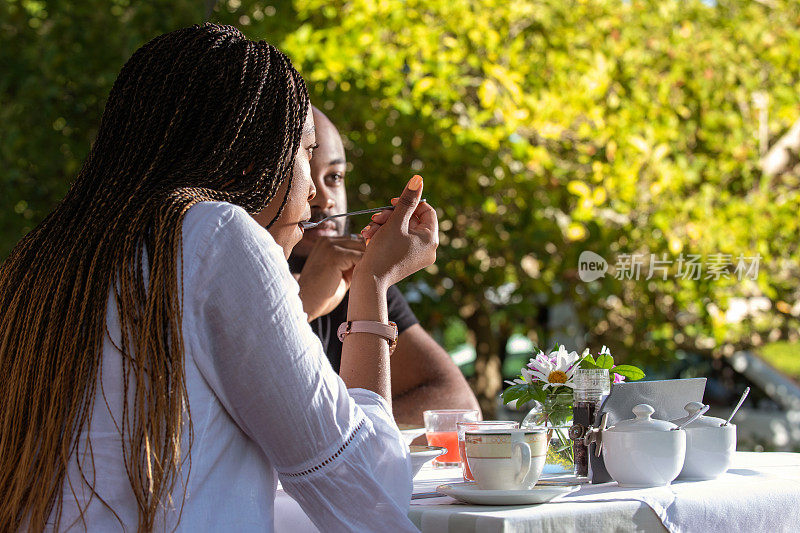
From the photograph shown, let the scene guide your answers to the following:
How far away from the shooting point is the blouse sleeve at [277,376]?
112 cm

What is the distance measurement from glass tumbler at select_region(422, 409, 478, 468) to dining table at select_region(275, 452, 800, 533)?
28 centimetres

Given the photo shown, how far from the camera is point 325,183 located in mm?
2549

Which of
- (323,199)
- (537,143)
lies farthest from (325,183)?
→ (537,143)

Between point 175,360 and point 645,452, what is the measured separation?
777 millimetres

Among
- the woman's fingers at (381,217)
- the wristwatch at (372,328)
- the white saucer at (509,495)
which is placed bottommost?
the white saucer at (509,495)

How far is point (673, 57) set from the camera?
4.05 m

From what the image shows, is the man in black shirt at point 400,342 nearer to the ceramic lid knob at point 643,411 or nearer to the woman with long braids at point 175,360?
the ceramic lid knob at point 643,411

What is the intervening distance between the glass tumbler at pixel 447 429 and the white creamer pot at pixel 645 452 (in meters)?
0.45

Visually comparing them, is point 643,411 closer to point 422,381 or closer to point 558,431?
point 558,431

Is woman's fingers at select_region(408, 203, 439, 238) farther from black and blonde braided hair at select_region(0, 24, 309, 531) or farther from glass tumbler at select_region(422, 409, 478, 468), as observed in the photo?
glass tumbler at select_region(422, 409, 478, 468)

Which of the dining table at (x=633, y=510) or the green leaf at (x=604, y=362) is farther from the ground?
the green leaf at (x=604, y=362)

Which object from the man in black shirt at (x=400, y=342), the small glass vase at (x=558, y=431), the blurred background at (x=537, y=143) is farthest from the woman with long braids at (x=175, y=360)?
the blurred background at (x=537, y=143)

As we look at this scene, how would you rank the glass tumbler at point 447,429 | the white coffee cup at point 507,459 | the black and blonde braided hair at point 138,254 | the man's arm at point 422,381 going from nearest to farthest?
the black and blonde braided hair at point 138,254, the white coffee cup at point 507,459, the glass tumbler at point 447,429, the man's arm at point 422,381

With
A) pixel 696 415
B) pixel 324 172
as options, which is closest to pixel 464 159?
pixel 324 172
